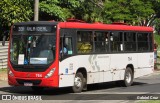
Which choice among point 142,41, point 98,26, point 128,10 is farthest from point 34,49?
point 128,10

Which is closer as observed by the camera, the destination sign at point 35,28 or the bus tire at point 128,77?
the destination sign at point 35,28

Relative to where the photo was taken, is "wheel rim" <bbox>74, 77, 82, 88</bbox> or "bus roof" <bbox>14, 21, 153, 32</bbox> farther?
"wheel rim" <bbox>74, 77, 82, 88</bbox>

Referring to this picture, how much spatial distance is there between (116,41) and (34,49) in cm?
472

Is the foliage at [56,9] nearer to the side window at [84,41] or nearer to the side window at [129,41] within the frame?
the side window at [129,41]

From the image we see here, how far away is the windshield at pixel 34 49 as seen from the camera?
53.6ft

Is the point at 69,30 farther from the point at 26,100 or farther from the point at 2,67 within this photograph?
the point at 2,67

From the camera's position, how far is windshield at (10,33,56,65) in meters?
16.3

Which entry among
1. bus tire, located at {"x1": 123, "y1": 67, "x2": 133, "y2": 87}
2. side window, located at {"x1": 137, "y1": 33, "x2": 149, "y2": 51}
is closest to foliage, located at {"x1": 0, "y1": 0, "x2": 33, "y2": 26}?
side window, located at {"x1": 137, "y1": 33, "x2": 149, "y2": 51}

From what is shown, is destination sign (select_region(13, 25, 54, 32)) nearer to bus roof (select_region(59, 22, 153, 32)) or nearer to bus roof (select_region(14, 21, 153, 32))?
bus roof (select_region(14, 21, 153, 32))

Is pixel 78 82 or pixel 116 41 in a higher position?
pixel 116 41

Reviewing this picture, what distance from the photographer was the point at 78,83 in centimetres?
1750

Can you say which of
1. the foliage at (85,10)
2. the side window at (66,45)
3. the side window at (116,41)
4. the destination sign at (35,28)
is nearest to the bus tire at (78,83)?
the side window at (66,45)

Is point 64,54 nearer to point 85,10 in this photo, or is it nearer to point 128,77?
point 128,77

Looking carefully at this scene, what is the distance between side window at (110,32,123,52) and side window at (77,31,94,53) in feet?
5.04
